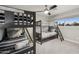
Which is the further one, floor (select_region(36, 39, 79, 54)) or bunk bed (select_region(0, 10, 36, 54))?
floor (select_region(36, 39, 79, 54))

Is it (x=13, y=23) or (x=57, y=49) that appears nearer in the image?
(x=13, y=23)

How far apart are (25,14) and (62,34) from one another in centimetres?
356

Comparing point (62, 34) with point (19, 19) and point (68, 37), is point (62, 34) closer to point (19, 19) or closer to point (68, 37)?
point (68, 37)

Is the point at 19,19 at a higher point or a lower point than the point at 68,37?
higher

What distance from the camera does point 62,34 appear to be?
4.47 metres

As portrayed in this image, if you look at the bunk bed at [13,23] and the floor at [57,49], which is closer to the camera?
the bunk bed at [13,23]

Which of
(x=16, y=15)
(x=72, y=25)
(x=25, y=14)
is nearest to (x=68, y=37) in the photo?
(x=72, y=25)

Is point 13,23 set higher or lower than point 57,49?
higher

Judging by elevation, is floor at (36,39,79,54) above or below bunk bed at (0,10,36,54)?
below

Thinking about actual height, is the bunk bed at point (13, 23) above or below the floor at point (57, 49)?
above
